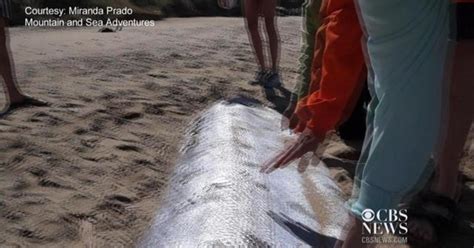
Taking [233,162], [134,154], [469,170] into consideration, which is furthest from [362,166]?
[134,154]

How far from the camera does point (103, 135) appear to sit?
3275 millimetres

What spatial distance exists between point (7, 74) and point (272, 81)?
1.56 metres

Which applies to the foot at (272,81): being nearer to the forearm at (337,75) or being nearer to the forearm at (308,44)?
the forearm at (308,44)

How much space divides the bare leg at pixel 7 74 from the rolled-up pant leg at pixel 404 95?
8.92ft

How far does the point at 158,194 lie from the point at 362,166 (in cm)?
128

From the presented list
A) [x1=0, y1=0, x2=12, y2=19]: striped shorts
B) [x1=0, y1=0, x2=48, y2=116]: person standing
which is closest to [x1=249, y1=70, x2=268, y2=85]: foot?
[x1=0, y1=0, x2=48, y2=116]: person standing

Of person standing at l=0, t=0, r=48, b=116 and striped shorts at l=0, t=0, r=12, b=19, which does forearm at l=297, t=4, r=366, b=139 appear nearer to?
person standing at l=0, t=0, r=48, b=116

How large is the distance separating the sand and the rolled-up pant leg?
1.08m

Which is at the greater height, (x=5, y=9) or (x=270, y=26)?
(x=5, y=9)

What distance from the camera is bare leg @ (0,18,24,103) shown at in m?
3.81

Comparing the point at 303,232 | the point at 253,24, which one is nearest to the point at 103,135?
the point at 303,232

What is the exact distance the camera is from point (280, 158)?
188cm

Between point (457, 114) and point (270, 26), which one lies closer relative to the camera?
point (457, 114)

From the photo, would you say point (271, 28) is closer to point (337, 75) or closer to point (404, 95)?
point (337, 75)
